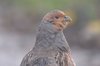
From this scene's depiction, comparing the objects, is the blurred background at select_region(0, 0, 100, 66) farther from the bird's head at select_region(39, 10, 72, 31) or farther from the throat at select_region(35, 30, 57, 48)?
the throat at select_region(35, 30, 57, 48)

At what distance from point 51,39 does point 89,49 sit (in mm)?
9214

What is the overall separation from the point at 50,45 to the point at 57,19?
0.45m

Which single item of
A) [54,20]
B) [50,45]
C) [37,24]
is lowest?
[50,45]

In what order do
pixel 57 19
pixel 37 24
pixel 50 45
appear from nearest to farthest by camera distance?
1. pixel 50 45
2. pixel 57 19
3. pixel 37 24

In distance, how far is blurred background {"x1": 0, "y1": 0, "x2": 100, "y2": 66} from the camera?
19062mm

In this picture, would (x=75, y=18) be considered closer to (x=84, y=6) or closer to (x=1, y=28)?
(x=84, y=6)

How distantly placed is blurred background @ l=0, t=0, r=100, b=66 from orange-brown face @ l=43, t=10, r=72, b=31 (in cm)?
708

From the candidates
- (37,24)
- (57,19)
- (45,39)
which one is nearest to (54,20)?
(57,19)

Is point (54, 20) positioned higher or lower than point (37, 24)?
lower

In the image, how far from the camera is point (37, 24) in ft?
71.1

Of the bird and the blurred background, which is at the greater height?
the blurred background

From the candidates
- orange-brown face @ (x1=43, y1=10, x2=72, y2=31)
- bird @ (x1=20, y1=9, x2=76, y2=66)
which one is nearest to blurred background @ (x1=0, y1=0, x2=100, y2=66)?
orange-brown face @ (x1=43, y1=10, x2=72, y2=31)

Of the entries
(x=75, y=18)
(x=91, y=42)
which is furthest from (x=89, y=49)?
(x=75, y=18)

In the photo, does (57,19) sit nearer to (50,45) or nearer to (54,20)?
(54,20)
